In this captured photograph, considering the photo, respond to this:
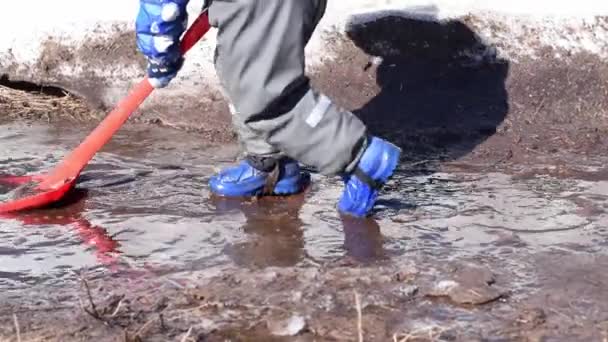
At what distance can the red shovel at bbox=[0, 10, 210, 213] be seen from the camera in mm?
3676

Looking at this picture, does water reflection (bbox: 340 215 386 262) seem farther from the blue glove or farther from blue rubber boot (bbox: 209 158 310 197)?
the blue glove

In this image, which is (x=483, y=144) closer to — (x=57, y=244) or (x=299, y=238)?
(x=299, y=238)

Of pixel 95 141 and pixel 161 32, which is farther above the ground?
pixel 161 32

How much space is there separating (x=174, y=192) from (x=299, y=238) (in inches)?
26.2

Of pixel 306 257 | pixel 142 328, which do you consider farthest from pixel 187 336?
pixel 306 257

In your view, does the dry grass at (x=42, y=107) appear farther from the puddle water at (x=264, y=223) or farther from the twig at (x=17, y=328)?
the twig at (x=17, y=328)

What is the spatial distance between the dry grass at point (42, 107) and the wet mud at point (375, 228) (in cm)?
12

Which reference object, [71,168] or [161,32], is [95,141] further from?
[161,32]

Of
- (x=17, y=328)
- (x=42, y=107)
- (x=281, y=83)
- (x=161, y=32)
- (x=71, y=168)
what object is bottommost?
(x=42, y=107)

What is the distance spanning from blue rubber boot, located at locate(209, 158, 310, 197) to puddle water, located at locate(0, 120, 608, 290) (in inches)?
1.8

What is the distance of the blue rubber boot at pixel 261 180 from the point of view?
3801 millimetres

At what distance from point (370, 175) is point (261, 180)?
0.52m

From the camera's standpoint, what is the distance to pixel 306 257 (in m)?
3.22

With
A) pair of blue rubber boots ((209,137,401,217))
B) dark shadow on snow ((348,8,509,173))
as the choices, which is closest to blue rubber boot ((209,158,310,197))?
pair of blue rubber boots ((209,137,401,217))
